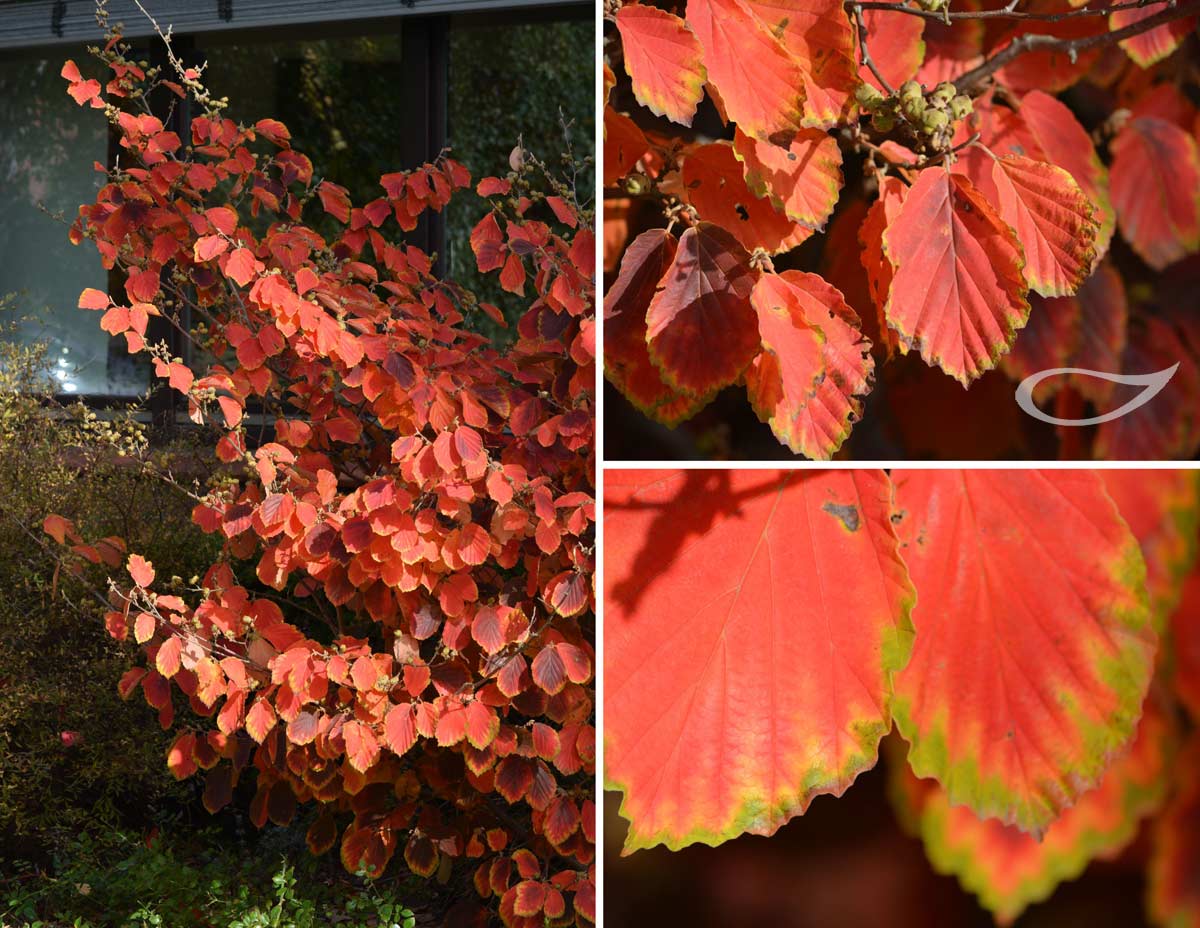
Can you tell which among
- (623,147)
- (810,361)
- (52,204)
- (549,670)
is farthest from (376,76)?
(810,361)

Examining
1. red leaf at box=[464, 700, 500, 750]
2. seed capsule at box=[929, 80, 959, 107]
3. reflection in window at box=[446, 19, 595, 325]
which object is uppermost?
reflection in window at box=[446, 19, 595, 325]

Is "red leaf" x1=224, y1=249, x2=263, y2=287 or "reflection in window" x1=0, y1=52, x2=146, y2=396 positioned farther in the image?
"reflection in window" x1=0, y1=52, x2=146, y2=396

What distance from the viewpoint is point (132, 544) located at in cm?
329

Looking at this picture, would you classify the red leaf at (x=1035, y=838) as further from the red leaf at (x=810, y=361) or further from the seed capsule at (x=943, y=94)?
the seed capsule at (x=943, y=94)

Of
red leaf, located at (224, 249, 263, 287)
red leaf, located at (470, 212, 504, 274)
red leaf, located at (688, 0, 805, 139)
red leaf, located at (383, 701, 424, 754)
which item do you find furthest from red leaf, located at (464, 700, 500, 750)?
red leaf, located at (688, 0, 805, 139)

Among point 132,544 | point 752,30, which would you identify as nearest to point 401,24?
point 132,544

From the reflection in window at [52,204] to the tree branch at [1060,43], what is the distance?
15.4 feet

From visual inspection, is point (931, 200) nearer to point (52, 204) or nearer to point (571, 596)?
point (571, 596)

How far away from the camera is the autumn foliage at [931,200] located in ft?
2.16

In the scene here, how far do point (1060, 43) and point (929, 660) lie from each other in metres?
0.42

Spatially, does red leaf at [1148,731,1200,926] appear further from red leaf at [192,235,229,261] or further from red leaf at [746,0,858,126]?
red leaf at [192,235,229,261]

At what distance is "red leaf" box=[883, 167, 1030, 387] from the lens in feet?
2.17

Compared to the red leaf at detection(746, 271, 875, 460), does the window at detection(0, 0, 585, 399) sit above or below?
above

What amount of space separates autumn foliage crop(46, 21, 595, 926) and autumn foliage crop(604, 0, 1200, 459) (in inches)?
46.3
